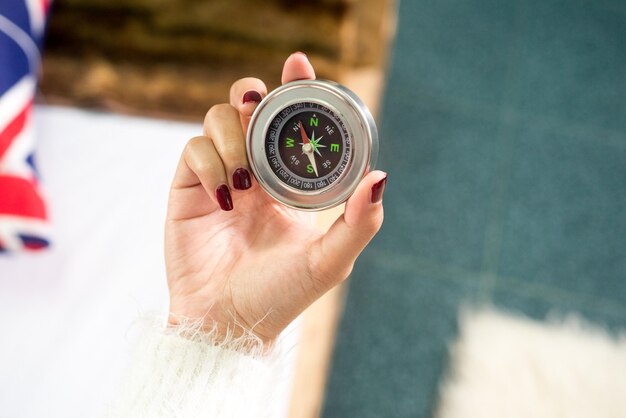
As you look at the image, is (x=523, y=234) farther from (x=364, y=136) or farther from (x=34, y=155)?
(x=34, y=155)

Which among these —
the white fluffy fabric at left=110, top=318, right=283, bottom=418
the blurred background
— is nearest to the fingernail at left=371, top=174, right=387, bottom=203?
the white fluffy fabric at left=110, top=318, right=283, bottom=418

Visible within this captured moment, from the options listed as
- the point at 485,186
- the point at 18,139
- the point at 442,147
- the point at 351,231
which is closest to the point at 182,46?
the point at 18,139

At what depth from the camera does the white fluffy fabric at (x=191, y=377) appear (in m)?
0.57

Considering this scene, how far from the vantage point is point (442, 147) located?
163cm

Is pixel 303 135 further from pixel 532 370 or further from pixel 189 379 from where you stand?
pixel 532 370

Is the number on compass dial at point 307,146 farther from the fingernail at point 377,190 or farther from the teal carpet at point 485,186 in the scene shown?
the teal carpet at point 485,186

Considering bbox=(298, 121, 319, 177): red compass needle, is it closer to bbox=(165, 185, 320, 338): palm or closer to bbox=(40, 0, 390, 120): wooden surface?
bbox=(165, 185, 320, 338): palm

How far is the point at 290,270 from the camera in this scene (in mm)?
625

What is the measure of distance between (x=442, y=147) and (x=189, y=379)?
123cm

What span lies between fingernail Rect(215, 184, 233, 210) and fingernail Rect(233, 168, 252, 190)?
0.01 meters

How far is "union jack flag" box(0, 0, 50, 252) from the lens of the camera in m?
0.88

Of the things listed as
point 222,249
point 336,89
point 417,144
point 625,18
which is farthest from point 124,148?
point 625,18

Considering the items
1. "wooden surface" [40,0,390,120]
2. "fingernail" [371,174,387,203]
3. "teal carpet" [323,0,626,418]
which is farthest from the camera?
"teal carpet" [323,0,626,418]

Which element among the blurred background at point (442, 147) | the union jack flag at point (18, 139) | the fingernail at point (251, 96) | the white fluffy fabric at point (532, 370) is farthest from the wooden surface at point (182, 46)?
the white fluffy fabric at point (532, 370)
